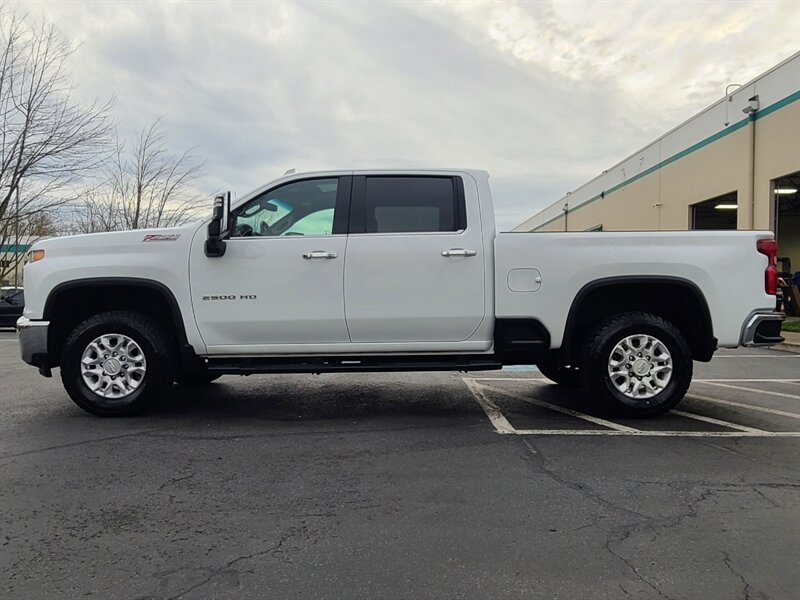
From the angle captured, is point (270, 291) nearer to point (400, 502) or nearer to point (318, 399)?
point (318, 399)

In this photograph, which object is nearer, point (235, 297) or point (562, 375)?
point (235, 297)

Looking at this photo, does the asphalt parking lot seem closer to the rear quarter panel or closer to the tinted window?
the rear quarter panel

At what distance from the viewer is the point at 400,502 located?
134 inches

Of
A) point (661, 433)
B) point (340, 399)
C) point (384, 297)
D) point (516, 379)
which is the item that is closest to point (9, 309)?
point (340, 399)

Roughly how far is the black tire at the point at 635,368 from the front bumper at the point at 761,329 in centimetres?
52

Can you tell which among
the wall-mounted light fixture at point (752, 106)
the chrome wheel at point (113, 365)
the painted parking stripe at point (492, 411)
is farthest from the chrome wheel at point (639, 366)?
the wall-mounted light fixture at point (752, 106)

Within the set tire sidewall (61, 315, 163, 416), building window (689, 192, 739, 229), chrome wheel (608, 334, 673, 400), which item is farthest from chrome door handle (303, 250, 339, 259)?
building window (689, 192, 739, 229)

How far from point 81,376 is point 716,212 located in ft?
78.5

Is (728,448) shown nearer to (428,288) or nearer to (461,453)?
(461,453)

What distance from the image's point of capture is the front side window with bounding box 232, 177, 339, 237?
17.3ft

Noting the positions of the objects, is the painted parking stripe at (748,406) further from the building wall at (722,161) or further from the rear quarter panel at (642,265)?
the building wall at (722,161)

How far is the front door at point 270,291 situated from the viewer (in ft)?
16.8

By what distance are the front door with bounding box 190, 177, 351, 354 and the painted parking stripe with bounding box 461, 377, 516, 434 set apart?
1537 mm

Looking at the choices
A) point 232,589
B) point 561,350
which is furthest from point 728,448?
point 232,589
